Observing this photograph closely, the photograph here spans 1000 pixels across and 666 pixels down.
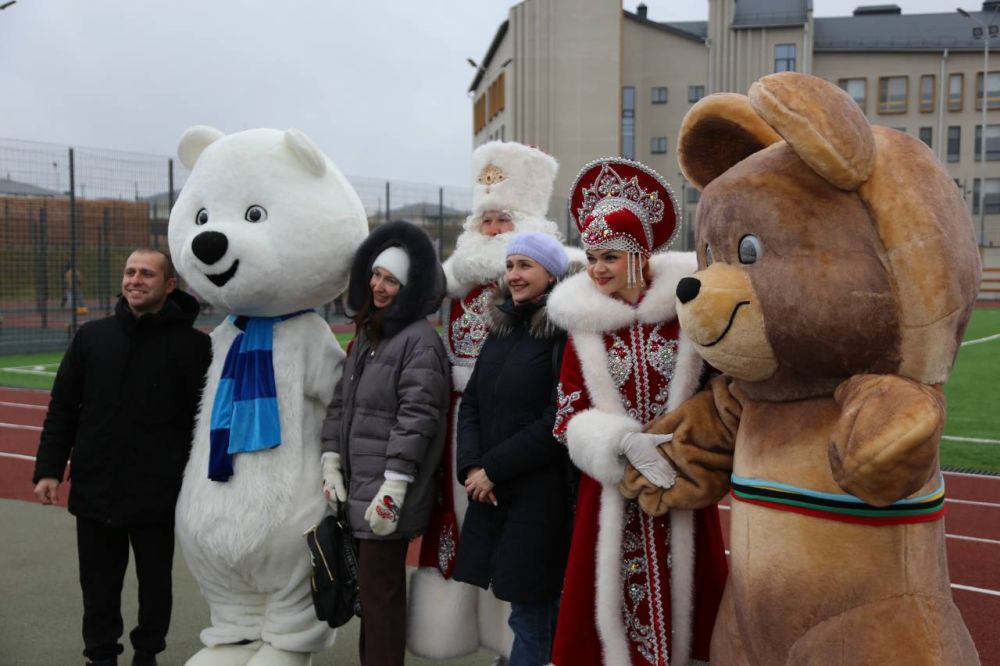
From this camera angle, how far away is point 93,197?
1453cm

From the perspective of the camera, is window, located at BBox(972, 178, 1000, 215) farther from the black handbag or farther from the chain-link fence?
the black handbag

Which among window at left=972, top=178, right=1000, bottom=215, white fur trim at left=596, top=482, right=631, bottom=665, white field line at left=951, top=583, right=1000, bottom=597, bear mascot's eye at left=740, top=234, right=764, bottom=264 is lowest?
white field line at left=951, top=583, right=1000, bottom=597

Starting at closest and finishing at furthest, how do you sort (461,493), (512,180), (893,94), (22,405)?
1. (461,493)
2. (512,180)
3. (22,405)
4. (893,94)

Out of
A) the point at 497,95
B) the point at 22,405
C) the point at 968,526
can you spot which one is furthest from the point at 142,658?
the point at 497,95

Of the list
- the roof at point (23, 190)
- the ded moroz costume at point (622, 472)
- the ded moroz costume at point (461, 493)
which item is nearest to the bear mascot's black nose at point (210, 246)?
A: the ded moroz costume at point (461, 493)

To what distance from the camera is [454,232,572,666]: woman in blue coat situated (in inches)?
126

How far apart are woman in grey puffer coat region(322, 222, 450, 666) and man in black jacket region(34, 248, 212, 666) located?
0.65 m

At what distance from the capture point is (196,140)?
12.8 feet

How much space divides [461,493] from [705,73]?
39.7 meters

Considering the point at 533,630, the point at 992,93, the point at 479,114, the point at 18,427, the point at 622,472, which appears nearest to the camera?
the point at 622,472

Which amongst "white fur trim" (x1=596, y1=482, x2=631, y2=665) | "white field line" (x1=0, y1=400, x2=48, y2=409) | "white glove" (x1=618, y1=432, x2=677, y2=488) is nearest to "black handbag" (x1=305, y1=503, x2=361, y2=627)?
"white fur trim" (x1=596, y1=482, x2=631, y2=665)

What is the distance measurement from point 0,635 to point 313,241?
234 centimetres

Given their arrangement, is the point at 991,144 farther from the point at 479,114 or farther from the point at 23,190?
the point at 23,190

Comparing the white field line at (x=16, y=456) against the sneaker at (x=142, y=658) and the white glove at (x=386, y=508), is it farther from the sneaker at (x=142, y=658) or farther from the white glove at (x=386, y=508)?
the white glove at (x=386, y=508)
